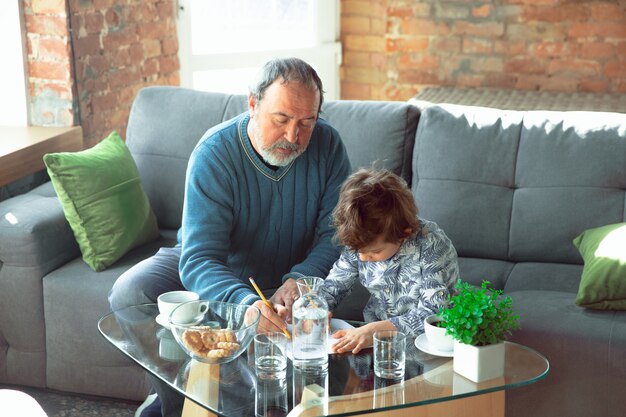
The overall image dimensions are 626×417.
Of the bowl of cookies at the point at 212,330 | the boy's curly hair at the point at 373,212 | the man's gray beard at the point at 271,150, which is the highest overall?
the man's gray beard at the point at 271,150

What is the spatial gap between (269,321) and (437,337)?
417 millimetres

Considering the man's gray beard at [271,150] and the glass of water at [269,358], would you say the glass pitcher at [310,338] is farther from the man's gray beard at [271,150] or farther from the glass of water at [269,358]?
the man's gray beard at [271,150]

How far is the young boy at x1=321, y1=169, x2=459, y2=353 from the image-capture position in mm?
2096

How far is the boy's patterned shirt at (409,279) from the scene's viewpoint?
216cm

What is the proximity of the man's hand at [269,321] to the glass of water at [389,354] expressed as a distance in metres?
0.30

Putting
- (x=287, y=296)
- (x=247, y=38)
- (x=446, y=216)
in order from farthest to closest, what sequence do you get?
1. (x=247, y=38)
2. (x=446, y=216)
3. (x=287, y=296)

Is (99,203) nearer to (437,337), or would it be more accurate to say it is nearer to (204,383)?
(204,383)

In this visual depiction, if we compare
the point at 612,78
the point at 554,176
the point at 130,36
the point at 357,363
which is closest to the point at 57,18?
the point at 130,36

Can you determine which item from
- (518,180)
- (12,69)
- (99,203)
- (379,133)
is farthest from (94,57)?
(518,180)

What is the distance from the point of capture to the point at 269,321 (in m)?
2.12

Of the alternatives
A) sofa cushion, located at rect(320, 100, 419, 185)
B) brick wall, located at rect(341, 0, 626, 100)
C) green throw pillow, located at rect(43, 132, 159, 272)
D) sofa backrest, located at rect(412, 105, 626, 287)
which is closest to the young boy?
sofa backrest, located at rect(412, 105, 626, 287)

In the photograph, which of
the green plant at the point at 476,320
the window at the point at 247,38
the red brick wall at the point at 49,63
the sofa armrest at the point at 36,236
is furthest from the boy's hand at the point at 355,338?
the window at the point at 247,38

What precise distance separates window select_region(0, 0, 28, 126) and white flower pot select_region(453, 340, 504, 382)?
2.48m

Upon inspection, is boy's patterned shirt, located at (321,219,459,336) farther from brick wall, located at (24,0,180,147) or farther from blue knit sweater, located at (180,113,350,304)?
brick wall, located at (24,0,180,147)
